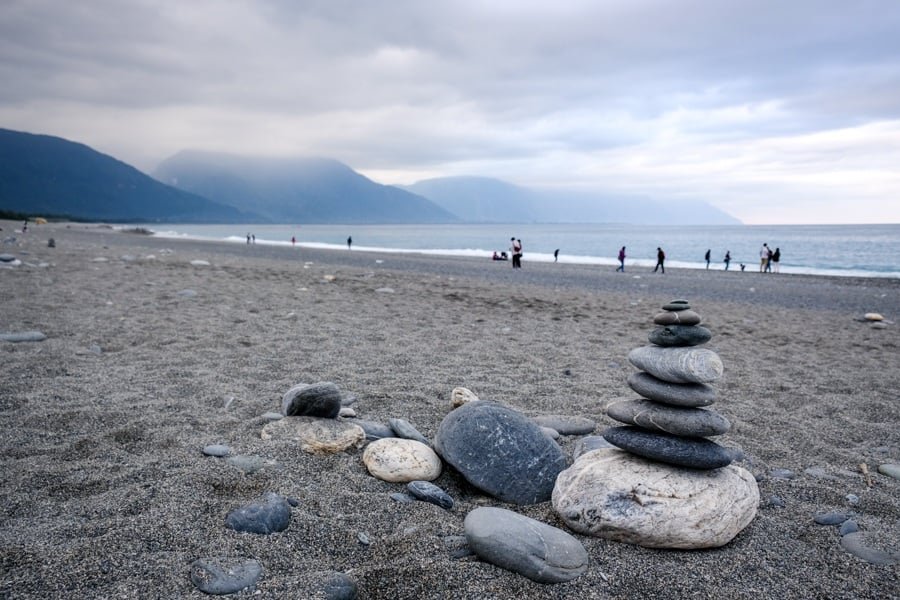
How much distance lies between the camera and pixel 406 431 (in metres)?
4.51

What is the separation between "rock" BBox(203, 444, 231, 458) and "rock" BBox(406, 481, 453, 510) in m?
1.47

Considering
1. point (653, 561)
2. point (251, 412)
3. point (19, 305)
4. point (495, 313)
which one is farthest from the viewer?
point (495, 313)

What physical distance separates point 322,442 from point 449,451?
3.38 ft

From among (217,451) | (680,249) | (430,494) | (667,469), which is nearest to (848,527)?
(667,469)

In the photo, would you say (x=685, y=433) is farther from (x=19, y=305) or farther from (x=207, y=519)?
(x=19, y=305)

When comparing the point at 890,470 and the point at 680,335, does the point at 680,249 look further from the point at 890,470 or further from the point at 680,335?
the point at 680,335

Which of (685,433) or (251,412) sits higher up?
(685,433)

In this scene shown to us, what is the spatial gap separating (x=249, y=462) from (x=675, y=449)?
9.83 feet

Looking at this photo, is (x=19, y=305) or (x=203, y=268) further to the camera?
(x=203, y=268)

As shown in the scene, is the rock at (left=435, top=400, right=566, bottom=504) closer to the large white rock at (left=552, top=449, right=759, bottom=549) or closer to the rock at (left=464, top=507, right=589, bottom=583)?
the large white rock at (left=552, top=449, right=759, bottom=549)

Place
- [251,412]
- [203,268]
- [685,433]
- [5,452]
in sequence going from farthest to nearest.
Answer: [203,268], [251,412], [5,452], [685,433]

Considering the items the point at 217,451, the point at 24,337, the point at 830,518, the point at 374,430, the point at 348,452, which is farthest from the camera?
the point at 24,337

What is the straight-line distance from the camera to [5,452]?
153 inches

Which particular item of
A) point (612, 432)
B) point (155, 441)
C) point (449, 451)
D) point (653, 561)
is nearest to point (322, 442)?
point (449, 451)
